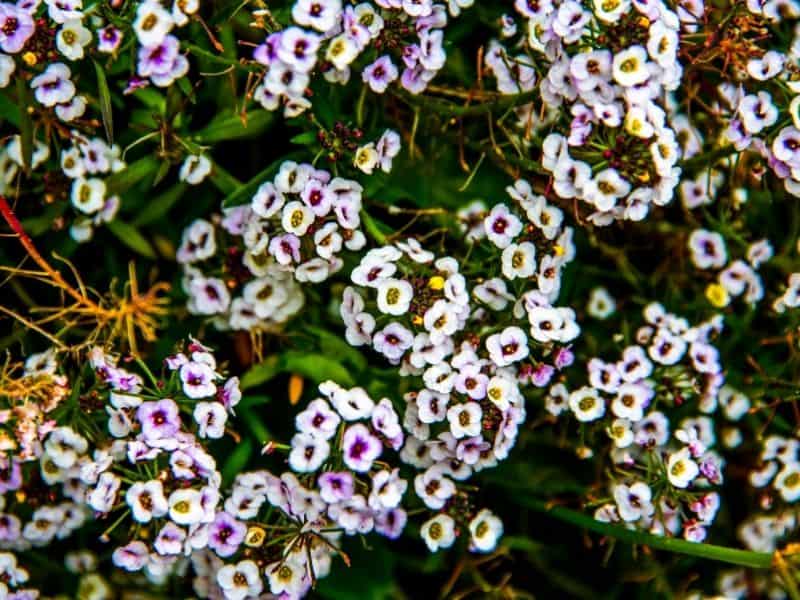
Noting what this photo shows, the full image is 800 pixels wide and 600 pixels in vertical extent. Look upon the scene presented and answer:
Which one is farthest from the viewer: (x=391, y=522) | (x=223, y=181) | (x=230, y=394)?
(x=223, y=181)

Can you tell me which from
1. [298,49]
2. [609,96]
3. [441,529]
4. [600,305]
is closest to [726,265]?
[600,305]

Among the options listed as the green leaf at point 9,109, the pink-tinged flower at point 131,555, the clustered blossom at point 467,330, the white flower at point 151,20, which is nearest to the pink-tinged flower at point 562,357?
the clustered blossom at point 467,330

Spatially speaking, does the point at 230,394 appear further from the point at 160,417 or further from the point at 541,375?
the point at 541,375

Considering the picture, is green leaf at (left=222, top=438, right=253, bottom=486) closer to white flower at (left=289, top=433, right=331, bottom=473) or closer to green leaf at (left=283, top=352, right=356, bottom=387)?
green leaf at (left=283, top=352, right=356, bottom=387)

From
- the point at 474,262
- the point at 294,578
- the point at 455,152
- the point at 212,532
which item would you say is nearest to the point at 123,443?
the point at 212,532

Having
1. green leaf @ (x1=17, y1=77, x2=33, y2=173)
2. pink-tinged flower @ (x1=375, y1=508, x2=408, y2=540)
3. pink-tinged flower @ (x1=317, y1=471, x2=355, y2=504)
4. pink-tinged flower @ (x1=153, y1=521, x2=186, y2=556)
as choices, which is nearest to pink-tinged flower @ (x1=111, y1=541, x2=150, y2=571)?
pink-tinged flower @ (x1=153, y1=521, x2=186, y2=556)

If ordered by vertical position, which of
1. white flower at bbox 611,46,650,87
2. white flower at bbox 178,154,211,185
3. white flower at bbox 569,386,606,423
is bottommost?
white flower at bbox 569,386,606,423
